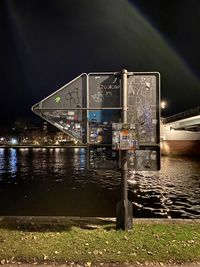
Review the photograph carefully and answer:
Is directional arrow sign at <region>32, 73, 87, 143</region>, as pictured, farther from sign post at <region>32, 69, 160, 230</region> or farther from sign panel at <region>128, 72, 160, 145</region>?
sign panel at <region>128, 72, 160, 145</region>

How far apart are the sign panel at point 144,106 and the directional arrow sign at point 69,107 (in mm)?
1234

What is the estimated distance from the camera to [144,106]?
299 inches

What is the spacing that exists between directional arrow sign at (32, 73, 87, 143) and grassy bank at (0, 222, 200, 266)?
7.87 ft

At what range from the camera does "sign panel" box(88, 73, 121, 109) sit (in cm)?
767

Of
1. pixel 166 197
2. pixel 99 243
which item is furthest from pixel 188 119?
pixel 99 243

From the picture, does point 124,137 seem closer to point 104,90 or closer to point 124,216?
point 104,90

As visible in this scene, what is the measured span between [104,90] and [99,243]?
380 centimetres

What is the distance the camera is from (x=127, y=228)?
737cm

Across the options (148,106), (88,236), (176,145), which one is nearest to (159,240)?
(88,236)

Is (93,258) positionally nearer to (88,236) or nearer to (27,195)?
(88,236)

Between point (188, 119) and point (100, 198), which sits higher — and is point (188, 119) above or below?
above

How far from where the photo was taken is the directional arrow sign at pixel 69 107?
25.2 feet

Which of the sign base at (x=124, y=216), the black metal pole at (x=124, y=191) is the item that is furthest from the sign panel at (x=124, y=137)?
the sign base at (x=124, y=216)

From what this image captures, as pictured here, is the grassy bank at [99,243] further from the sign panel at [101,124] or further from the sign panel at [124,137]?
the sign panel at [101,124]
